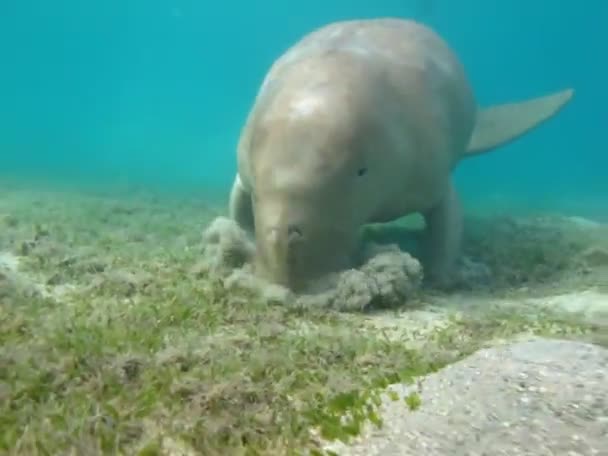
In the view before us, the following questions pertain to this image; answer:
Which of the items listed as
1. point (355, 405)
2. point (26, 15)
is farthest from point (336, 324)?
point (26, 15)

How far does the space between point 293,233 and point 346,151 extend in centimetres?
76

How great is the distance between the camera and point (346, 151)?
5.40m

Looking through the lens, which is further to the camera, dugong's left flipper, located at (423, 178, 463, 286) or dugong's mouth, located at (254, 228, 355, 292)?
dugong's left flipper, located at (423, 178, 463, 286)

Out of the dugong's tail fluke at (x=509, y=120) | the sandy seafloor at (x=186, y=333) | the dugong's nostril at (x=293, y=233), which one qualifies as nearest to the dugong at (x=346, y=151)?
the dugong's nostril at (x=293, y=233)

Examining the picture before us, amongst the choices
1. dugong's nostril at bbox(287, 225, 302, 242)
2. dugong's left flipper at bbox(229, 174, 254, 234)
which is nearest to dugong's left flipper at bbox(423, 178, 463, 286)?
dugong's left flipper at bbox(229, 174, 254, 234)

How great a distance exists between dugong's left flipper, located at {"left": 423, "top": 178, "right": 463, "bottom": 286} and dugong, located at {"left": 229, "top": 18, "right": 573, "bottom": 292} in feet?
0.03

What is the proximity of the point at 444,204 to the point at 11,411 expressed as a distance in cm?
493

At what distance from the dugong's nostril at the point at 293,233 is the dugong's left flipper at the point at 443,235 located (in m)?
2.02

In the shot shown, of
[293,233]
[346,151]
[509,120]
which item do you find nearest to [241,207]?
[346,151]

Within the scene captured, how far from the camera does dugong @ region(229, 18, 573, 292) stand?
5.23 metres

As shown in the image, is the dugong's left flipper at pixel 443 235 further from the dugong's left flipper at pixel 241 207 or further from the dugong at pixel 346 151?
the dugong's left flipper at pixel 241 207

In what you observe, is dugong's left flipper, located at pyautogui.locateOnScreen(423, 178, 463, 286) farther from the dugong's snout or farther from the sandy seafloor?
the dugong's snout

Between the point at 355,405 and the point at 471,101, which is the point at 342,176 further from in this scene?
the point at 471,101

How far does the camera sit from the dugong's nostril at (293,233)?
5121 mm
